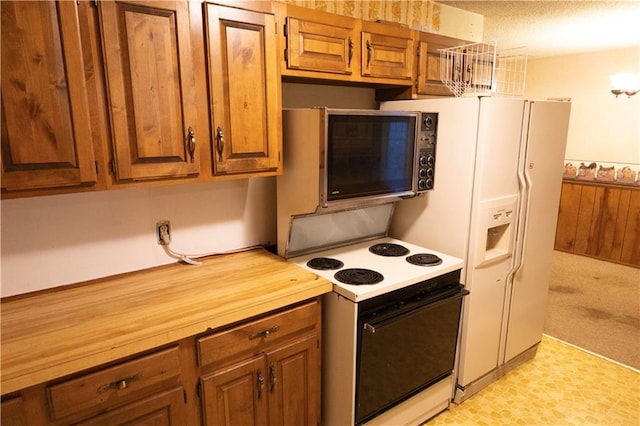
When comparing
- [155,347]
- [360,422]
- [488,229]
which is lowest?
[360,422]

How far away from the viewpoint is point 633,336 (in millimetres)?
2906

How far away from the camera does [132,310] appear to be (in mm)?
1418

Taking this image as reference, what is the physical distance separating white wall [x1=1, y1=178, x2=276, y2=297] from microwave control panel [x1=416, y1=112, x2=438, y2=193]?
2.68ft

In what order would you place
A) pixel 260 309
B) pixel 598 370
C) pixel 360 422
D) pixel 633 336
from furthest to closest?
1. pixel 633 336
2. pixel 598 370
3. pixel 360 422
4. pixel 260 309

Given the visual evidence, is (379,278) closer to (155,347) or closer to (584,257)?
(155,347)

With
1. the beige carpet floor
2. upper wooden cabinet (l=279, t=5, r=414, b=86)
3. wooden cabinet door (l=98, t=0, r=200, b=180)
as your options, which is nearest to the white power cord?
wooden cabinet door (l=98, t=0, r=200, b=180)

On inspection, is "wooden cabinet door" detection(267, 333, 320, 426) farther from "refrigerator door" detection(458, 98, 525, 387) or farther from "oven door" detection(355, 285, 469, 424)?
"refrigerator door" detection(458, 98, 525, 387)

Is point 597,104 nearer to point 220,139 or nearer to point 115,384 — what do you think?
point 220,139

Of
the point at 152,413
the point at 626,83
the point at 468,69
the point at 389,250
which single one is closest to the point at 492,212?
the point at 389,250

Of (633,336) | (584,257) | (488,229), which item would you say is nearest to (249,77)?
(488,229)

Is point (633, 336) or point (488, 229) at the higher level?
point (488, 229)

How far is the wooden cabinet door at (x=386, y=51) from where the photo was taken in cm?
198

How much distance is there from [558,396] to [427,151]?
167cm

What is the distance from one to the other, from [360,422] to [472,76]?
218cm
